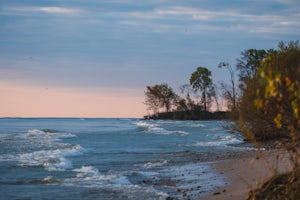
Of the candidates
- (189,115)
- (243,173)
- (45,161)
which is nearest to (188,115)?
(189,115)

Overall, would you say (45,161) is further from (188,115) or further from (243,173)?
(188,115)

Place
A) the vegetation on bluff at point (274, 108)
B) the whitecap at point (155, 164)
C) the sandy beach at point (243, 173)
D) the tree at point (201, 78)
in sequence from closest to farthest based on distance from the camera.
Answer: the vegetation on bluff at point (274, 108)
the sandy beach at point (243, 173)
the whitecap at point (155, 164)
the tree at point (201, 78)

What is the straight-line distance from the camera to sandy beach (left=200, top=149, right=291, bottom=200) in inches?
413

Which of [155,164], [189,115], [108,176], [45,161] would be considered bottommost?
[155,164]

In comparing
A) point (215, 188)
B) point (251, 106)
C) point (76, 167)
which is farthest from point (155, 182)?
point (76, 167)

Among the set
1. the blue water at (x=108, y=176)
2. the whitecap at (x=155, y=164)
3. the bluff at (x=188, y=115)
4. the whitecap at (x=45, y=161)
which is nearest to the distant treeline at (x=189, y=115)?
the bluff at (x=188, y=115)

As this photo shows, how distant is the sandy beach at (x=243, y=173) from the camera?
34.5 ft

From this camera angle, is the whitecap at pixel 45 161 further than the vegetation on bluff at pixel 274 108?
Yes

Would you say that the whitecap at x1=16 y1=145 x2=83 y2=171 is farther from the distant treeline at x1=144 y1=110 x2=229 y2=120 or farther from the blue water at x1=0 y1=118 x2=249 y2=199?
the distant treeline at x1=144 y1=110 x2=229 y2=120

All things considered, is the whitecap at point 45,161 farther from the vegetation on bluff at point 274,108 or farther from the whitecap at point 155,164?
the vegetation on bluff at point 274,108

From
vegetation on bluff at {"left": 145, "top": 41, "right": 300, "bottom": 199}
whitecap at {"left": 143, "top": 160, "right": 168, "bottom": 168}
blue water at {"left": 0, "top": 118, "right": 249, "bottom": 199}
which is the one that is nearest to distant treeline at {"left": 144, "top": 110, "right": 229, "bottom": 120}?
blue water at {"left": 0, "top": 118, "right": 249, "bottom": 199}

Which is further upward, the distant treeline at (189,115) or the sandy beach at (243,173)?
the distant treeline at (189,115)

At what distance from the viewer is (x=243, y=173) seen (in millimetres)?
14930

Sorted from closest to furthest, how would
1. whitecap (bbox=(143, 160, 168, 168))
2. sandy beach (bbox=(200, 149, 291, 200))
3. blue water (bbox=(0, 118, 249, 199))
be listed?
sandy beach (bbox=(200, 149, 291, 200)), blue water (bbox=(0, 118, 249, 199)), whitecap (bbox=(143, 160, 168, 168))
